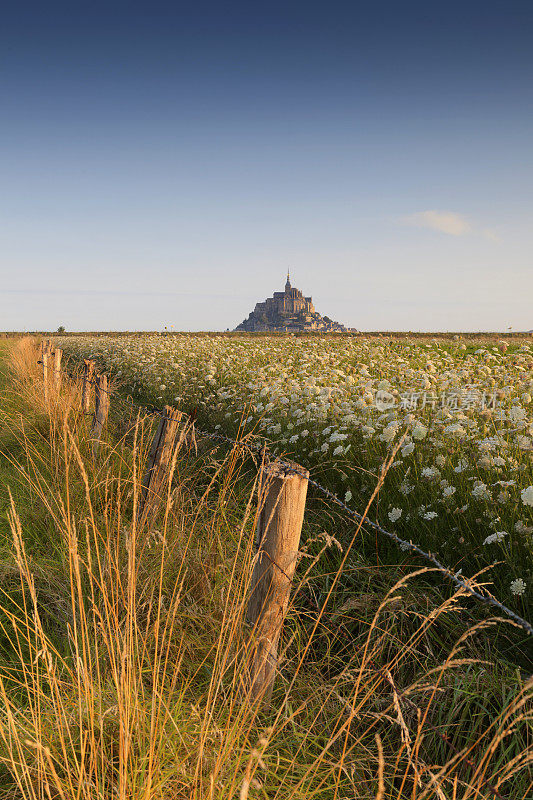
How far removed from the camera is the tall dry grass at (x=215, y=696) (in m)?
1.52

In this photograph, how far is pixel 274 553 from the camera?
2.13 m

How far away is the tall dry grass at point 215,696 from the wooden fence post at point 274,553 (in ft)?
0.31

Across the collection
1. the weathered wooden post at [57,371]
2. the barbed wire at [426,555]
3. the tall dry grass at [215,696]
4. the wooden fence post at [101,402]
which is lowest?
the tall dry grass at [215,696]

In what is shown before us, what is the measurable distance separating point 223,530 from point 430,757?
1.80m

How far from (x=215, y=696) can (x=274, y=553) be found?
0.67 meters

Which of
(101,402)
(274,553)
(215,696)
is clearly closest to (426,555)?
(274,553)

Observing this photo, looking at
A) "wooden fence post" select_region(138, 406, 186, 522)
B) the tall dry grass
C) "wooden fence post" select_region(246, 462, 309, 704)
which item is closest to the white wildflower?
the tall dry grass

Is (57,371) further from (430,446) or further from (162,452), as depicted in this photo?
(430,446)

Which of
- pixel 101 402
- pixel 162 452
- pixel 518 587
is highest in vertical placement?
pixel 101 402

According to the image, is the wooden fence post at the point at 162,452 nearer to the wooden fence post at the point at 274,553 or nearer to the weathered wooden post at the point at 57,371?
the wooden fence post at the point at 274,553

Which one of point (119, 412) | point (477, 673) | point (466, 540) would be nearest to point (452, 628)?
point (477, 673)

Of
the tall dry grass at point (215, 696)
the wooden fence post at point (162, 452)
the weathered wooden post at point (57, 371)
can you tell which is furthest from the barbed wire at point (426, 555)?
the weathered wooden post at point (57, 371)

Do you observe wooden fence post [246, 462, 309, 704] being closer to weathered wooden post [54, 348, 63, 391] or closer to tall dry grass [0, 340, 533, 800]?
tall dry grass [0, 340, 533, 800]

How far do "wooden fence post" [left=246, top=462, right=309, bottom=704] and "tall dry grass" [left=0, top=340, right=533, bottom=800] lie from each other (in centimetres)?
9
